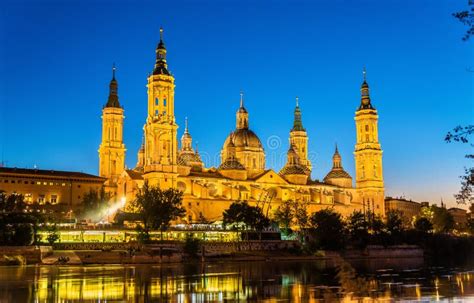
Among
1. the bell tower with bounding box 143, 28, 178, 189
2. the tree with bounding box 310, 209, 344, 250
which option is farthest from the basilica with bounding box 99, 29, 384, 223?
the tree with bounding box 310, 209, 344, 250

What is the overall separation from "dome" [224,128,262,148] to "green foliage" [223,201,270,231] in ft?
125

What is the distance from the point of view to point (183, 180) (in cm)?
12156

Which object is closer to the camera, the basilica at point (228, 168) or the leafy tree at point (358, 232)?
the leafy tree at point (358, 232)

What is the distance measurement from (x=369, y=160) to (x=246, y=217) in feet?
190

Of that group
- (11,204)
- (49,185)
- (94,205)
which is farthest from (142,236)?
(49,185)

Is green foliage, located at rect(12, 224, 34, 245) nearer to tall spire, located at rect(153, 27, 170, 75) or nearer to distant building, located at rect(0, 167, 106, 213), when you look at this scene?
distant building, located at rect(0, 167, 106, 213)

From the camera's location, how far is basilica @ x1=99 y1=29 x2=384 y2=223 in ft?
382

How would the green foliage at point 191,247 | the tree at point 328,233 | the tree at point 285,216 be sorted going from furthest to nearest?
the tree at point 285,216 → the tree at point 328,233 → the green foliage at point 191,247

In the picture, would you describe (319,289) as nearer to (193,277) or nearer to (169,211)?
(193,277)

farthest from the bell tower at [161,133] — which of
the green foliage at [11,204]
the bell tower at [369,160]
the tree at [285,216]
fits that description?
the bell tower at [369,160]

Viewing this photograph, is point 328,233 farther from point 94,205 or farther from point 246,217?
point 94,205

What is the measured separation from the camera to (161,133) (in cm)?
11562

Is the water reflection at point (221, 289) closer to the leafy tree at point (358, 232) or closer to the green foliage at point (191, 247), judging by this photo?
the green foliage at point (191, 247)

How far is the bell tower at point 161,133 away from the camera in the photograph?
11400 cm
